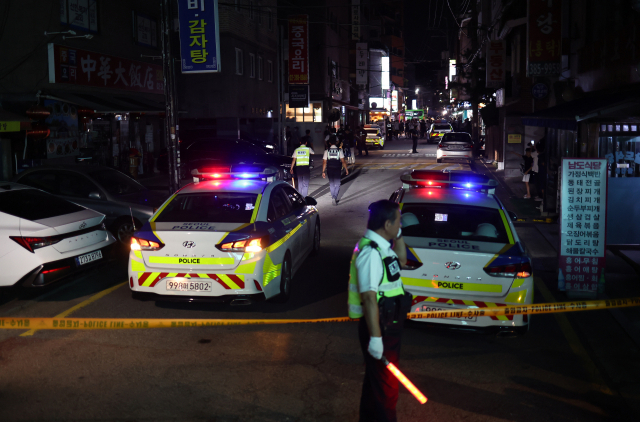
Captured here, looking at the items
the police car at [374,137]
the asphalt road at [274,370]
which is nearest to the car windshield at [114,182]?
the asphalt road at [274,370]

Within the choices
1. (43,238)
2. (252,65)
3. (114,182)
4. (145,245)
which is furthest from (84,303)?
(252,65)

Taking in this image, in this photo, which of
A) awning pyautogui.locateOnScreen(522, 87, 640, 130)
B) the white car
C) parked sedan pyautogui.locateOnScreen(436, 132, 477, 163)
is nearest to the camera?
the white car

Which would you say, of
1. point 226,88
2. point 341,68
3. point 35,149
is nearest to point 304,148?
point 35,149

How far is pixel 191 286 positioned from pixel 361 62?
192ft

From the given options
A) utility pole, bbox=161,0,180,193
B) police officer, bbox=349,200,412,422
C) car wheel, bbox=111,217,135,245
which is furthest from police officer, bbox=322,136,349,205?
police officer, bbox=349,200,412,422

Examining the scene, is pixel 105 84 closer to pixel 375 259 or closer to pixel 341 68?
pixel 375 259

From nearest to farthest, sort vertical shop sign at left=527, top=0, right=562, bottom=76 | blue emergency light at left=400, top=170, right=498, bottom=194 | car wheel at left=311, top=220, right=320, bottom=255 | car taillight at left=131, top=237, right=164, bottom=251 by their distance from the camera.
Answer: car taillight at left=131, top=237, right=164, bottom=251 → blue emergency light at left=400, top=170, right=498, bottom=194 → car wheel at left=311, top=220, right=320, bottom=255 → vertical shop sign at left=527, top=0, right=562, bottom=76

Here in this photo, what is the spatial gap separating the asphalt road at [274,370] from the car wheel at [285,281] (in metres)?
0.14

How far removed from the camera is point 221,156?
23.9 meters

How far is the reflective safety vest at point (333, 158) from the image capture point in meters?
16.0

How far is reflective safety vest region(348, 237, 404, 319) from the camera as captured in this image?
384cm

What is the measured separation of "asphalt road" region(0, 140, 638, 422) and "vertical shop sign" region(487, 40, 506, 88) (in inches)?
843

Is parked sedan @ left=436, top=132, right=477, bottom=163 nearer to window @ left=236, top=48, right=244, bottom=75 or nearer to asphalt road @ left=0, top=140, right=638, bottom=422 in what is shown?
window @ left=236, top=48, right=244, bottom=75

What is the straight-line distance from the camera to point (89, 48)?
19547 mm
